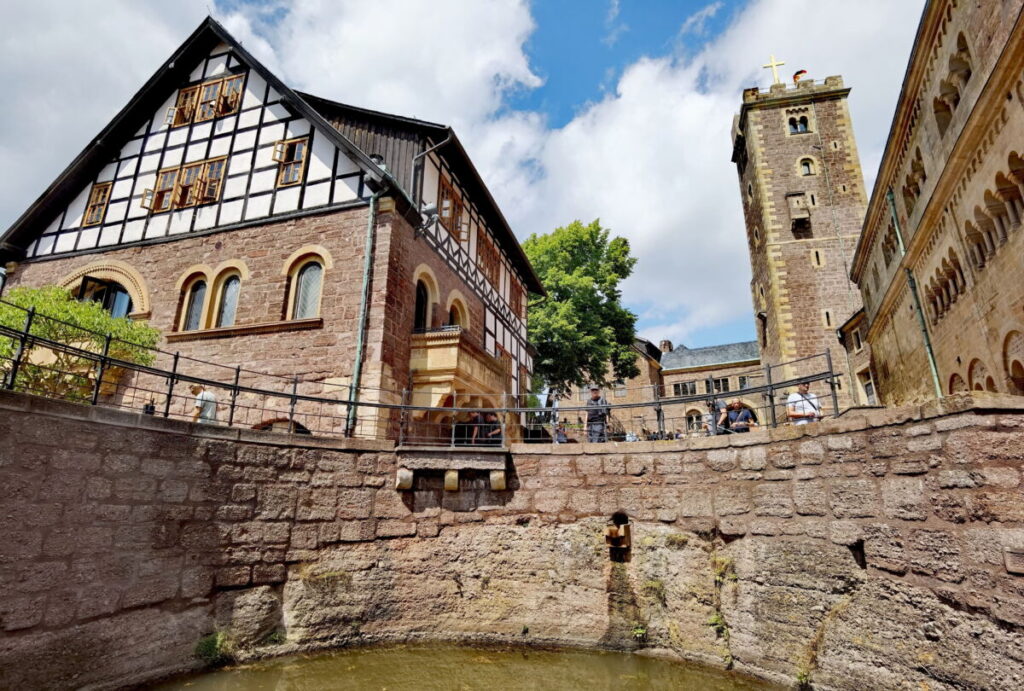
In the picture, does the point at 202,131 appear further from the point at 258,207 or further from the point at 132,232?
the point at 258,207

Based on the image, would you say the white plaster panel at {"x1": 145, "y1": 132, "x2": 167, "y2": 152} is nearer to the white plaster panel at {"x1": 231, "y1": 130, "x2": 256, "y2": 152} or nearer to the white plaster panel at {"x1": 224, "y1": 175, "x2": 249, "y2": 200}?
the white plaster panel at {"x1": 231, "y1": 130, "x2": 256, "y2": 152}

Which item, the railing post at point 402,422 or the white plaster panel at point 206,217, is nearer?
the railing post at point 402,422

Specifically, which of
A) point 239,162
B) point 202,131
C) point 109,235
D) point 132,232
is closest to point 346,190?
point 239,162

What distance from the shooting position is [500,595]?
8531 mm

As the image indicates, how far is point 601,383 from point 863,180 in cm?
1990

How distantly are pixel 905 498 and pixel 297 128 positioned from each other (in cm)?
1432

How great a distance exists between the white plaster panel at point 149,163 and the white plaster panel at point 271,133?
11.8ft

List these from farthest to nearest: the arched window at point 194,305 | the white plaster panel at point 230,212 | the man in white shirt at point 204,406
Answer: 1. the white plaster panel at point 230,212
2. the arched window at point 194,305
3. the man in white shirt at point 204,406

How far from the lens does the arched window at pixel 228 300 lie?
1291 centimetres

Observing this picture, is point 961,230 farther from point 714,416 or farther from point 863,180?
point 863,180

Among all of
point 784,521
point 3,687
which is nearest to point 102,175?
point 3,687

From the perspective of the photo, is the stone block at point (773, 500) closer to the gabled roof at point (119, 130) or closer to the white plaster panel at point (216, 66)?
the gabled roof at point (119, 130)

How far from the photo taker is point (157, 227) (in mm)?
14156

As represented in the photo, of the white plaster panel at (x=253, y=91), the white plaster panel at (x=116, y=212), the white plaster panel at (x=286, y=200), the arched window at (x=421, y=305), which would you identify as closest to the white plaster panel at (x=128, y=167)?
the white plaster panel at (x=116, y=212)
